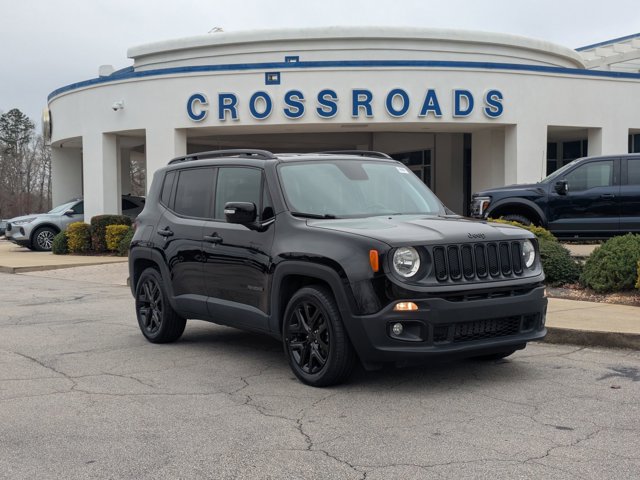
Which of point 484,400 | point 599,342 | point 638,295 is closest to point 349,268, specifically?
point 484,400

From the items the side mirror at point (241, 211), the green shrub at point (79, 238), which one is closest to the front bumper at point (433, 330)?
the side mirror at point (241, 211)

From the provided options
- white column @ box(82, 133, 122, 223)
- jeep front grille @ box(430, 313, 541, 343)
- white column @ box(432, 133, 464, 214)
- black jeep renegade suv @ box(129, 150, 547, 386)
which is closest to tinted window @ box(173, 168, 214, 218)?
black jeep renegade suv @ box(129, 150, 547, 386)

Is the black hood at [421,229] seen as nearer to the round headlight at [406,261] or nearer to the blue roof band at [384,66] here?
the round headlight at [406,261]

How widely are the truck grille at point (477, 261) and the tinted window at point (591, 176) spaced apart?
8.29 m

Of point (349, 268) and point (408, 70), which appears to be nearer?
point (349, 268)

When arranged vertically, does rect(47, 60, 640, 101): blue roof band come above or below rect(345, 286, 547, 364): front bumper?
above

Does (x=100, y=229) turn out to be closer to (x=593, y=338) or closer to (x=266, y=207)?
(x=266, y=207)

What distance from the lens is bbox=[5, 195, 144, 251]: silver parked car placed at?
2423cm

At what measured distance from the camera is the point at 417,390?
6.05 metres

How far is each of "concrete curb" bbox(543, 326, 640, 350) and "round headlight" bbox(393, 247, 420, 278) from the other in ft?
9.73

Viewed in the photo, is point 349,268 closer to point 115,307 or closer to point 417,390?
point 417,390

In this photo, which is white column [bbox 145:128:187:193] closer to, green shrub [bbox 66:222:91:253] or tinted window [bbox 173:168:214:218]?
green shrub [bbox 66:222:91:253]

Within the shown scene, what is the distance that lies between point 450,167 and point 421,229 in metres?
23.8

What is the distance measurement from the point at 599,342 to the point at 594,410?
2.48 metres
